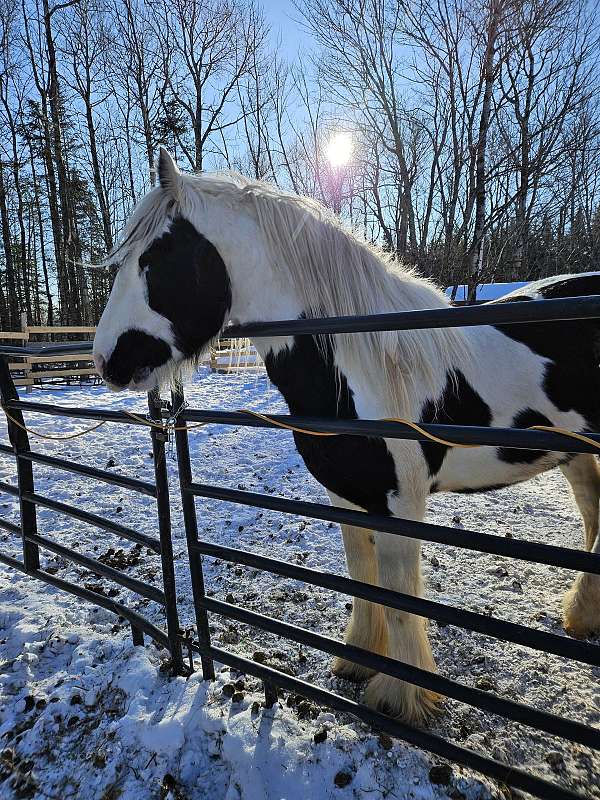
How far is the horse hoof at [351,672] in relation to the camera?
211 centimetres

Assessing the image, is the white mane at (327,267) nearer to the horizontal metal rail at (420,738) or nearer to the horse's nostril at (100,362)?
the horse's nostril at (100,362)

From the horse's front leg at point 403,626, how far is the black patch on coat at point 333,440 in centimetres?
12

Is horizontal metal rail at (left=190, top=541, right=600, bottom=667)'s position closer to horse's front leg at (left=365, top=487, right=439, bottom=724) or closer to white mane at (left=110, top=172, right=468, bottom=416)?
horse's front leg at (left=365, top=487, right=439, bottom=724)

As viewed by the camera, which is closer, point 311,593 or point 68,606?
point 68,606

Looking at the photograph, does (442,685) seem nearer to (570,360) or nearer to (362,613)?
(362,613)

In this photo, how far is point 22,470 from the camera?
2900 mm

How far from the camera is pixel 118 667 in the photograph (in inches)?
81.4

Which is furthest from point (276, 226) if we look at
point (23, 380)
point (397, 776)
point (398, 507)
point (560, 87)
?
point (560, 87)

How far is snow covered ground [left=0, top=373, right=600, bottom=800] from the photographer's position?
155 centimetres

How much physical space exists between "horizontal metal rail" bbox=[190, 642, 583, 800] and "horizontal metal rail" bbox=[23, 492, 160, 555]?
554mm

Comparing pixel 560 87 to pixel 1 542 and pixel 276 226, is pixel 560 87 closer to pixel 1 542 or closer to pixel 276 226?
pixel 276 226

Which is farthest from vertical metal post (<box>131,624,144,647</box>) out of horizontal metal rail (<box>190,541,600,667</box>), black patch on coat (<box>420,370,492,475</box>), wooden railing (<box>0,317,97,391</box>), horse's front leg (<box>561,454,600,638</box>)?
wooden railing (<box>0,317,97,391</box>)

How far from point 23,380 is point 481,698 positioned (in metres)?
10.4

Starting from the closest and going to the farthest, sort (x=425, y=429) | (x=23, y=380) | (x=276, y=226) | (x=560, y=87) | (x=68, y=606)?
1. (x=425, y=429)
2. (x=276, y=226)
3. (x=68, y=606)
4. (x=23, y=380)
5. (x=560, y=87)
